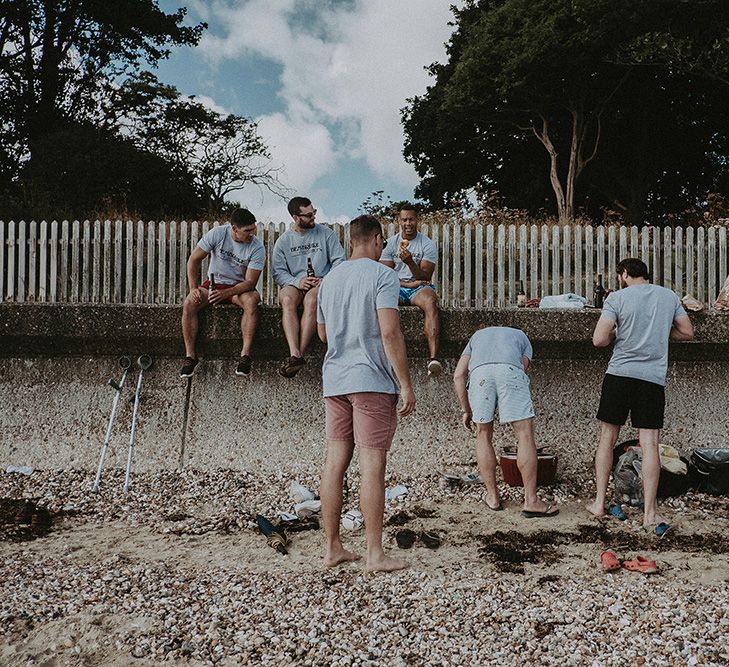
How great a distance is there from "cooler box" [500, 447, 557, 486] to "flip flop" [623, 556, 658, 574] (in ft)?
4.98

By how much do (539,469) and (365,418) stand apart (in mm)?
2207

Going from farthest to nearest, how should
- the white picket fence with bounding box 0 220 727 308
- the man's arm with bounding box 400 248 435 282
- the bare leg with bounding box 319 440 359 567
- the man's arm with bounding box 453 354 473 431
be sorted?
the white picket fence with bounding box 0 220 727 308, the man's arm with bounding box 400 248 435 282, the man's arm with bounding box 453 354 473 431, the bare leg with bounding box 319 440 359 567

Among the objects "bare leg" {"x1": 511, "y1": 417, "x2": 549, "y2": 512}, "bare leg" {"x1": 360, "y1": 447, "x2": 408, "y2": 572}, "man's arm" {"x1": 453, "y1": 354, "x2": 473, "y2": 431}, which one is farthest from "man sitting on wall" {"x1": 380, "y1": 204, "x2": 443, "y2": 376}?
"bare leg" {"x1": 360, "y1": 447, "x2": 408, "y2": 572}

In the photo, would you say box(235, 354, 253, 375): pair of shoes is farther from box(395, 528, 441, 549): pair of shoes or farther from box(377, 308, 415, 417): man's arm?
box(377, 308, 415, 417): man's arm

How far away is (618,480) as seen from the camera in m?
4.95

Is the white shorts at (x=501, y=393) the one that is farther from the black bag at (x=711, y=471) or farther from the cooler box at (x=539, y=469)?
the black bag at (x=711, y=471)

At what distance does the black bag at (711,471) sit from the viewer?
16.8ft

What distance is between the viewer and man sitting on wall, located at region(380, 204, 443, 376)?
562 cm

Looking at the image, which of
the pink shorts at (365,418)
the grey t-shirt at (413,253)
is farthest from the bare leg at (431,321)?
the pink shorts at (365,418)

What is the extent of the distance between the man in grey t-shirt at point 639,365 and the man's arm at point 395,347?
1756mm

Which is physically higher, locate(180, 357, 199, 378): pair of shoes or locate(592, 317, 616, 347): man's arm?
locate(592, 317, 616, 347): man's arm

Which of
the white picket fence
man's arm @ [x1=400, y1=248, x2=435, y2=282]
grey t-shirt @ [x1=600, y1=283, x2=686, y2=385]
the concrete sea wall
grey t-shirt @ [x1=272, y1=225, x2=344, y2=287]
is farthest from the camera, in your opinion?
the white picket fence

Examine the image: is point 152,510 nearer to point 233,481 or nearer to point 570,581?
point 233,481

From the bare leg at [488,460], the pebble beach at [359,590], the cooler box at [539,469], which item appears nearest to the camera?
the pebble beach at [359,590]
